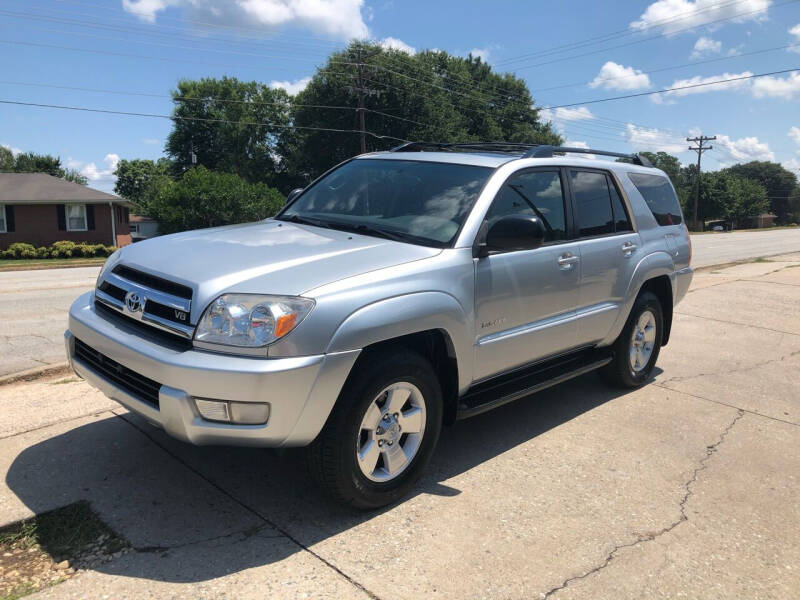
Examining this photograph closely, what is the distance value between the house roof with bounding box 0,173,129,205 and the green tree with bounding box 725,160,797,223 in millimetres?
112085

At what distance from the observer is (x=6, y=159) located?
77375 mm

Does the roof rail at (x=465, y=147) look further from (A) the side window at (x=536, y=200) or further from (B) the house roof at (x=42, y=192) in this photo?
(B) the house roof at (x=42, y=192)

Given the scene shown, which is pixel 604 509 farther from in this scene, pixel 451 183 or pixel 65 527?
pixel 65 527

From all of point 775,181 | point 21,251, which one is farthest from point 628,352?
point 775,181

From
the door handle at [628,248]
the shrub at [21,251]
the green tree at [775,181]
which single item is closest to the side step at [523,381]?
the door handle at [628,248]

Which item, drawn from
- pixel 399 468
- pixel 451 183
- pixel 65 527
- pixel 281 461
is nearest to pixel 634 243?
pixel 451 183

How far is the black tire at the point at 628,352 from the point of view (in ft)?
17.9

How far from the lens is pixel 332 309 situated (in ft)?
9.96

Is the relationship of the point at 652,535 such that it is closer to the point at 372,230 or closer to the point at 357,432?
the point at 357,432

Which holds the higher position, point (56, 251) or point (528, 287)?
point (528, 287)

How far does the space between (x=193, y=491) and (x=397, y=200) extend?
2.15 metres

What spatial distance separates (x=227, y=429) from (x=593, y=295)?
2.98m

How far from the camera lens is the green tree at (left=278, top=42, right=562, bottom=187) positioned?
46562mm

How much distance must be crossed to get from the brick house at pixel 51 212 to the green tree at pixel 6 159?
48617 mm
